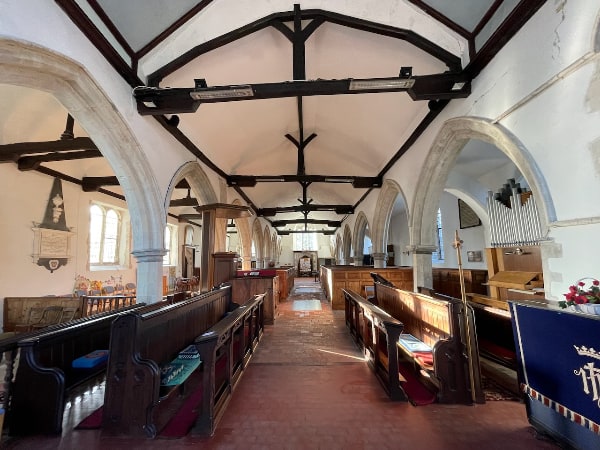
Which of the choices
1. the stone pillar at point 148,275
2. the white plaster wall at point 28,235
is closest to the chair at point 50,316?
the white plaster wall at point 28,235

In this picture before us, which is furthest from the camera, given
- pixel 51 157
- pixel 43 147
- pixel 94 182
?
pixel 94 182

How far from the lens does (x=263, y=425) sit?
6.43 feet

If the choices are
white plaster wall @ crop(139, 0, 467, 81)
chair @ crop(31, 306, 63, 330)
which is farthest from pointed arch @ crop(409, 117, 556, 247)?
chair @ crop(31, 306, 63, 330)

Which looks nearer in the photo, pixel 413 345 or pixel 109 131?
pixel 413 345

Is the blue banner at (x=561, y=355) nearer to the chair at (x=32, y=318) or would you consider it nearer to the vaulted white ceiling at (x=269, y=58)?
the vaulted white ceiling at (x=269, y=58)

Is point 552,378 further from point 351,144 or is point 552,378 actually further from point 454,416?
point 351,144

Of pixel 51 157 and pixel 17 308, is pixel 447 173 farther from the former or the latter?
pixel 17 308

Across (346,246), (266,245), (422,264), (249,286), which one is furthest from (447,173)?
(266,245)

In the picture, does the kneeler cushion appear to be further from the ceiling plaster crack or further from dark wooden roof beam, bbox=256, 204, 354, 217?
dark wooden roof beam, bbox=256, 204, 354, 217

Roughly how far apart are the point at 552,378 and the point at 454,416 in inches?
27.2

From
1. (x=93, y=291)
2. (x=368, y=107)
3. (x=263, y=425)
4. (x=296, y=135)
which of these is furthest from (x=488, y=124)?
(x=93, y=291)

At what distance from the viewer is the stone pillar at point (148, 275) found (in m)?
3.89

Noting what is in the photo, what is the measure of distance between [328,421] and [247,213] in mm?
4284

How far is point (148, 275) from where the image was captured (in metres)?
3.93
